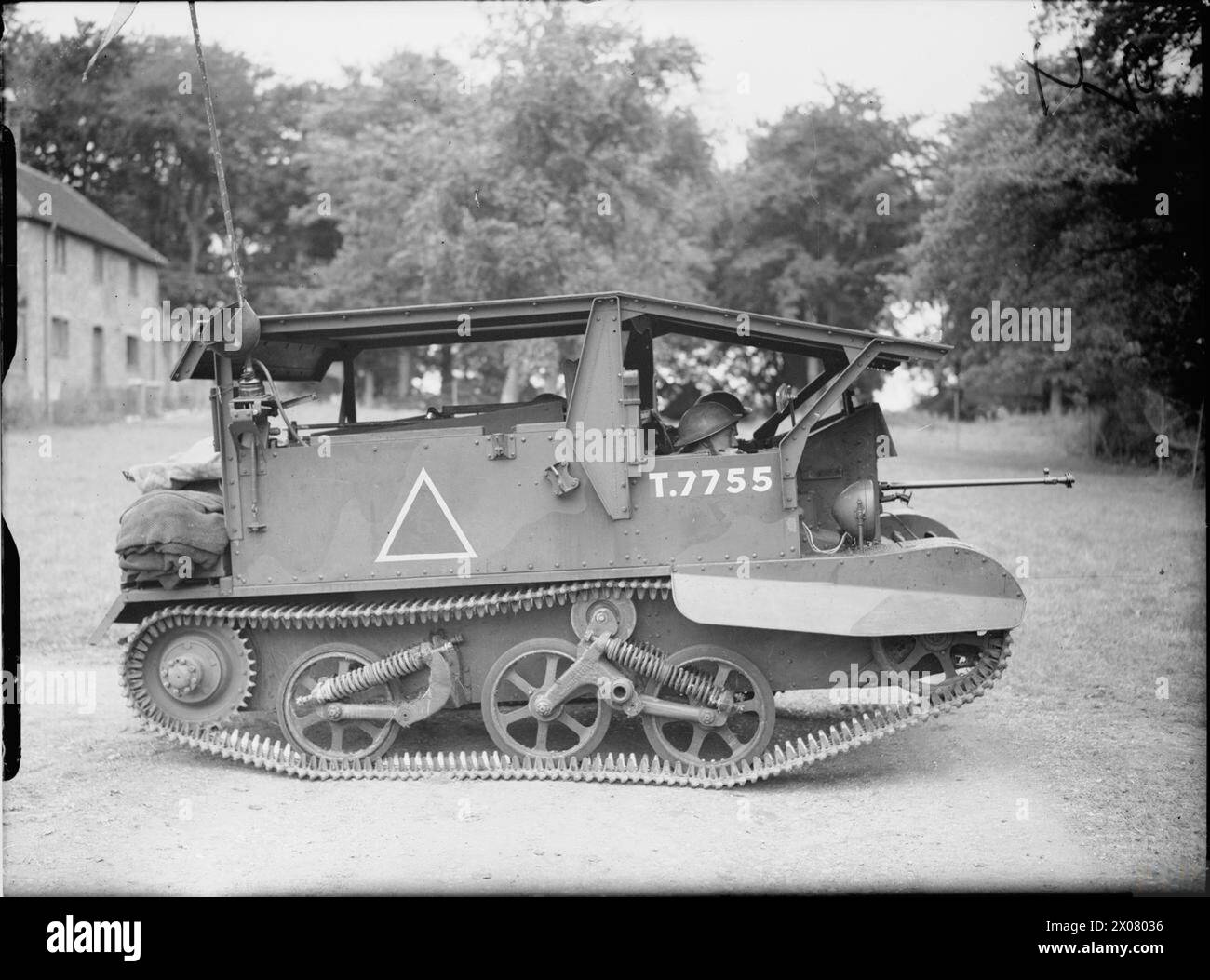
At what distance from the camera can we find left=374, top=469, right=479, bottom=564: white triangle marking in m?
8.88

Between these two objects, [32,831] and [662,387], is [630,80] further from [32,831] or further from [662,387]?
[32,831]

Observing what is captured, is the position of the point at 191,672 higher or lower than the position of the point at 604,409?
lower

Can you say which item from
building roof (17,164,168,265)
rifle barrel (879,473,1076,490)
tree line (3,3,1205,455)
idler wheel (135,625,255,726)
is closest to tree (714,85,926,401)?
tree line (3,3,1205,455)

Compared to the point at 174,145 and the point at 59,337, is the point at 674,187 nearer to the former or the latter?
the point at 174,145

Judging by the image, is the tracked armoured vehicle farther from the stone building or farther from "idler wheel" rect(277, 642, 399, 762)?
the stone building

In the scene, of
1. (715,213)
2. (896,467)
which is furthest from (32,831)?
(715,213)

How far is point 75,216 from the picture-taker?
26672 millimetres

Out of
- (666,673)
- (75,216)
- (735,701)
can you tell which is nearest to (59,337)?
(75,216)

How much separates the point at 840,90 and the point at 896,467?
744 cm

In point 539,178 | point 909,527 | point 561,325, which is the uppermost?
point 539,178

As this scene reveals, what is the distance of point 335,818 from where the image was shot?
7969 mm

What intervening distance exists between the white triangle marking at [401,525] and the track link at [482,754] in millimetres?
329

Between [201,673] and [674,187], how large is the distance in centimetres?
1962

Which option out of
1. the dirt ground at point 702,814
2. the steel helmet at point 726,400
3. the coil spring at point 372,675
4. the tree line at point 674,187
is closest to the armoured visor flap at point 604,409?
the steel helmet at point 726,400
